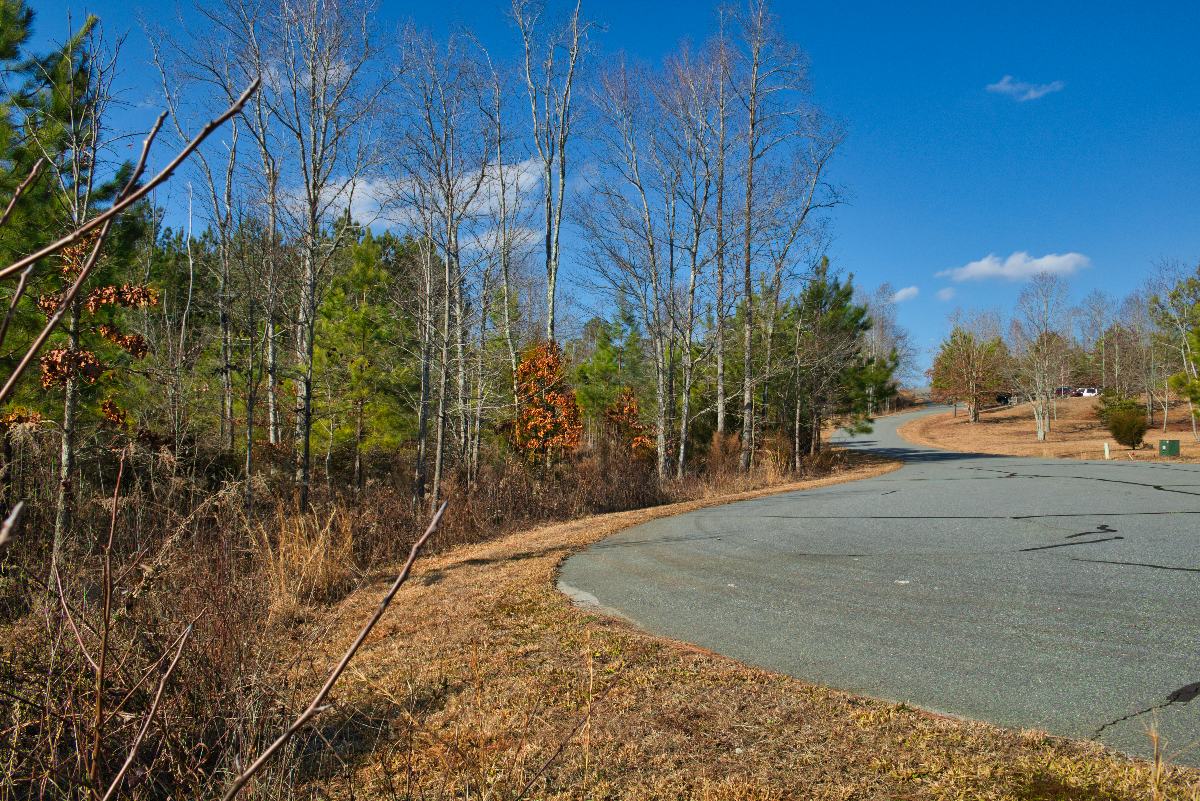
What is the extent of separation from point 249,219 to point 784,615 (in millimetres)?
9728

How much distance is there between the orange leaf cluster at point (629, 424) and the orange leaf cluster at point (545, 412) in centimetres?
426

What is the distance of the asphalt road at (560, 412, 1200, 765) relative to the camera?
4074mm

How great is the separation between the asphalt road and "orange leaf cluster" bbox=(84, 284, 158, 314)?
16.4 ft

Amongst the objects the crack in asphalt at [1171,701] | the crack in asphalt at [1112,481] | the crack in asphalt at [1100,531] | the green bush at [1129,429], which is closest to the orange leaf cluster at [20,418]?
the crack in asphalt at [1171,701]

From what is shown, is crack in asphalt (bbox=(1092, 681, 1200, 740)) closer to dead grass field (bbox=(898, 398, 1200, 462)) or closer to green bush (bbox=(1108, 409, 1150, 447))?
dead grass field (bbox=(898, 398, 1200, 462))

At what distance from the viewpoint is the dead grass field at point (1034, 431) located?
97.3 feet

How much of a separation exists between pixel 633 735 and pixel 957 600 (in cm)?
352

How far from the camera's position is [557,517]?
39.6 feet

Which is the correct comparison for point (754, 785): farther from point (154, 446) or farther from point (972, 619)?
point (154, 446)

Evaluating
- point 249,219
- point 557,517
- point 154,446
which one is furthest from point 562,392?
point 154,446

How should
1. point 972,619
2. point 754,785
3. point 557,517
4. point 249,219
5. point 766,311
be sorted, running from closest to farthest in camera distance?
point 754,785 → point 972,619 → point 249,219 → point 557,517 → point 766,311

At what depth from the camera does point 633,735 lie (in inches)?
148

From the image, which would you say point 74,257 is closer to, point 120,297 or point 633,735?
point 120,297

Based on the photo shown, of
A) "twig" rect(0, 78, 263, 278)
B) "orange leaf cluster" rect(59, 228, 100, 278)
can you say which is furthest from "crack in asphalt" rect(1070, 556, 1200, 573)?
"orange leaf cluster" rect(59, 228, 100, 278)
